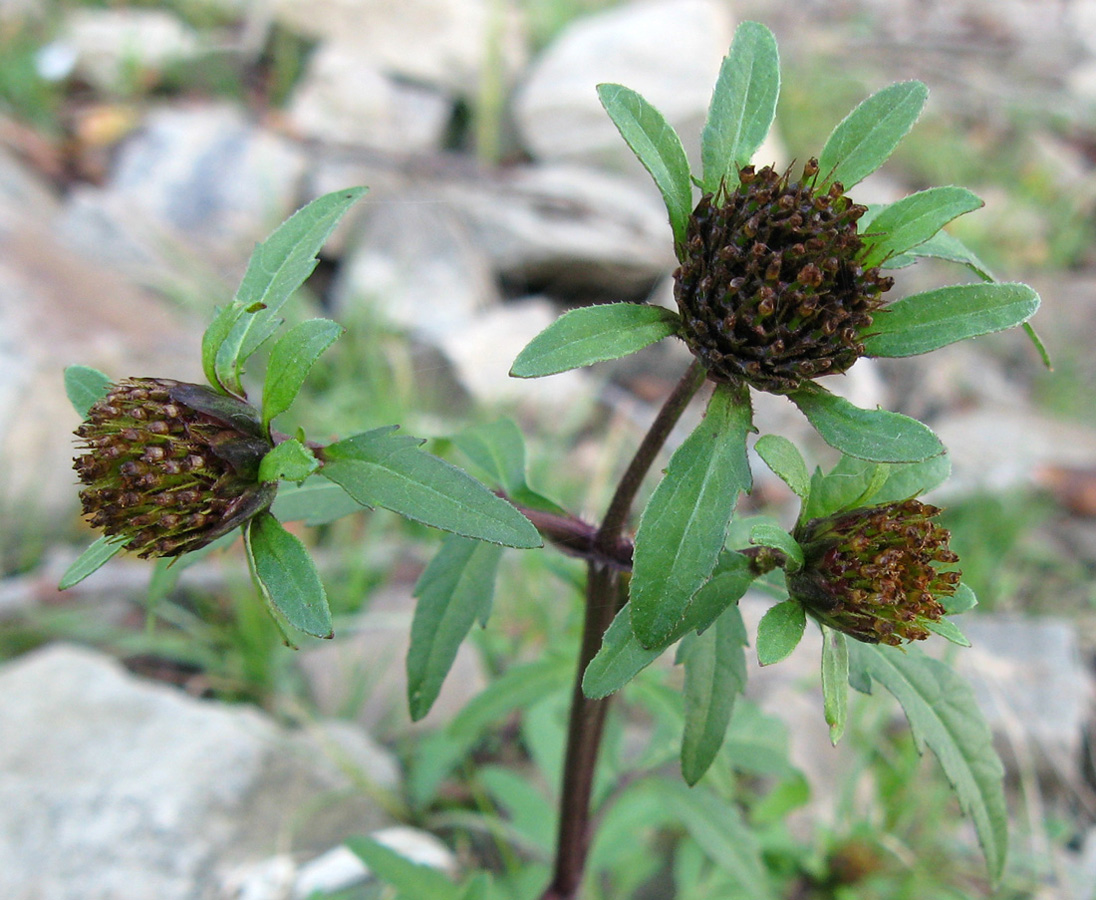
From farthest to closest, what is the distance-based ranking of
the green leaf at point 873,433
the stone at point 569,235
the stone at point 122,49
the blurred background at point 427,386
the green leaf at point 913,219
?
the stone at point 122,49 → the stone at point 569,235 → the blurred background at point 427,386 → the green leaf at point 913,219 → the green leaf at point 873,433

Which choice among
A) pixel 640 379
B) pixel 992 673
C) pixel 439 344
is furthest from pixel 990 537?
pixel 439 344

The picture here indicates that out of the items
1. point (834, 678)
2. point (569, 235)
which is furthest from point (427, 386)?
point (834, 678)

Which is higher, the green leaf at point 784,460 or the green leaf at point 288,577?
the green leaf at point 784,460

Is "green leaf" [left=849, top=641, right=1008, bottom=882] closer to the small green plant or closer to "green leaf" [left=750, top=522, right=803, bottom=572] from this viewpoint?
the small green plant

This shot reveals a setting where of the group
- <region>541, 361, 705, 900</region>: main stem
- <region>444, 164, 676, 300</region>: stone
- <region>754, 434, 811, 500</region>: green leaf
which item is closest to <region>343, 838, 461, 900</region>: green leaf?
<region>541, 361, 705, 900</region>: main stem

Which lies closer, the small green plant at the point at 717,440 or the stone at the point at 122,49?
the small green plant at the point at 717,440

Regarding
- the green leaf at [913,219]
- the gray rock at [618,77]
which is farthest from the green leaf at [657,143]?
the gray rock at [618,77]

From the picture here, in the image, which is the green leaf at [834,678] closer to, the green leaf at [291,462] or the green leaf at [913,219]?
the green leaf at [913,219]

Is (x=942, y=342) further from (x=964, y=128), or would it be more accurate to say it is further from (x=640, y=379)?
(x=964, y=128)
